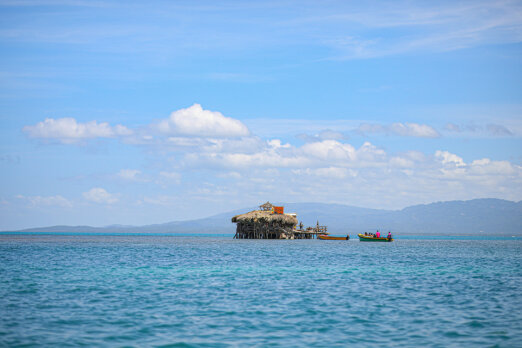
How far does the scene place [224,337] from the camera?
1706 centimetres

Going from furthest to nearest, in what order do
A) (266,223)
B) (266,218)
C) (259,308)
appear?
(266,223)
(266,218)
(259,308)

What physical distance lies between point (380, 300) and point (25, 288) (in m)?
16.7

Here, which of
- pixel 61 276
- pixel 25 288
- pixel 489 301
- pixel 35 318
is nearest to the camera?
pixel 35 318

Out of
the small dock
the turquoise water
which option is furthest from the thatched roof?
the turquoise water

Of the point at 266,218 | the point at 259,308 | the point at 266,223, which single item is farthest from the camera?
the point at 266,223

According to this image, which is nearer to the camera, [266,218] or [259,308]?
[259,308]

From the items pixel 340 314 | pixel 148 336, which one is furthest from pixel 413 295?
pixel 148 336

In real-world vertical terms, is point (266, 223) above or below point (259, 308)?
above

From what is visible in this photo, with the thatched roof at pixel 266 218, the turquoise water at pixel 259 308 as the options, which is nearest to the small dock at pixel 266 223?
the thatched roof at pixel 266 218

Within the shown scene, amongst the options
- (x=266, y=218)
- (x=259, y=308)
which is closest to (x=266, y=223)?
(x=266, y=218)

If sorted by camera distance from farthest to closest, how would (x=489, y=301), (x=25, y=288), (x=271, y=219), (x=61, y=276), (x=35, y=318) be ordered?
(x=271, y=219) < (x=61, y=276) < (x=25, y=288) < (x=489, y=301) < (x=35, y=318)

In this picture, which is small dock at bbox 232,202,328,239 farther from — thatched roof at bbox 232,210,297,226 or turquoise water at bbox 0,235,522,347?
turquoise water at bbox 0,235,522,347

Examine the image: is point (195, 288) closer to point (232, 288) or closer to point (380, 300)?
point (232, 288)

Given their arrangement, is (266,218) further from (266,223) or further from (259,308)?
(259,308)
